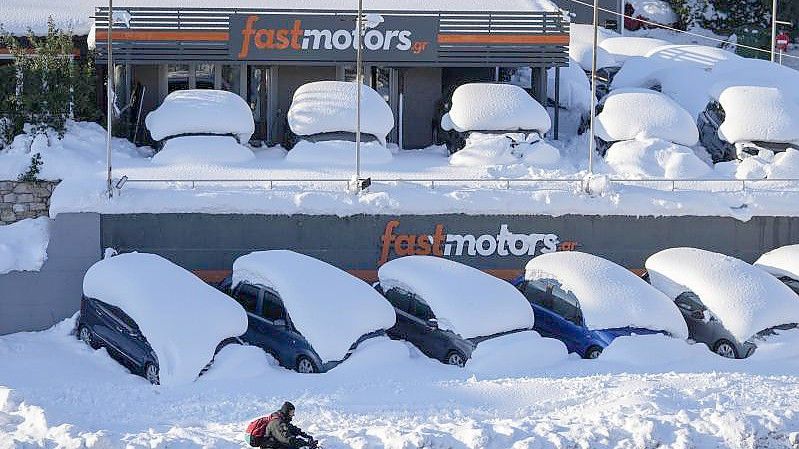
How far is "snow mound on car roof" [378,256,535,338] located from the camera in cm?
1903

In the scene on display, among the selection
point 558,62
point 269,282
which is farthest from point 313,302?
point 558,62

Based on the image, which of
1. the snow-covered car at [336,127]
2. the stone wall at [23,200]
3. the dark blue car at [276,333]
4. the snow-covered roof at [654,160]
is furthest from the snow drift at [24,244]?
the snow-covered roof at [654,160]

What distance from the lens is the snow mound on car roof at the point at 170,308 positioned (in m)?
18.1

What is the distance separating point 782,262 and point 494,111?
573cm

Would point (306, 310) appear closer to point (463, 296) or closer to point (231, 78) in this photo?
point (463, 296)

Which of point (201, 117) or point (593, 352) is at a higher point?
point (201, 117)

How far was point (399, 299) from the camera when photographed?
1992 cm

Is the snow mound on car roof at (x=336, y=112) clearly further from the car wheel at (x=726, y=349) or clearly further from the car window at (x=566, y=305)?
the car wheel at (x=726, y=349)

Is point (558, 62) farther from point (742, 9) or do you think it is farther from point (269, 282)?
point (742, 9)

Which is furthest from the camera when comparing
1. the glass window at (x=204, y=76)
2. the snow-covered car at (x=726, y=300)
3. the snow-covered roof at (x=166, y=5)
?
the glass window at (x=204, y=76)

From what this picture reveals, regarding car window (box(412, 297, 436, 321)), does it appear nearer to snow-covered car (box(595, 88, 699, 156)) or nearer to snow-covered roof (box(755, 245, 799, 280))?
snow-covered roof (box(755, 245, 799, 280))

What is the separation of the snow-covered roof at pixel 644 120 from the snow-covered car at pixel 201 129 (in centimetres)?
603

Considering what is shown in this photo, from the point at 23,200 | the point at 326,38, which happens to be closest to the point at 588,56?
the point at 326,38

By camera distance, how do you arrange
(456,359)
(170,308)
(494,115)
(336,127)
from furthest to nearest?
(494,115) < (336,127) < (456,359) < (170,308)
